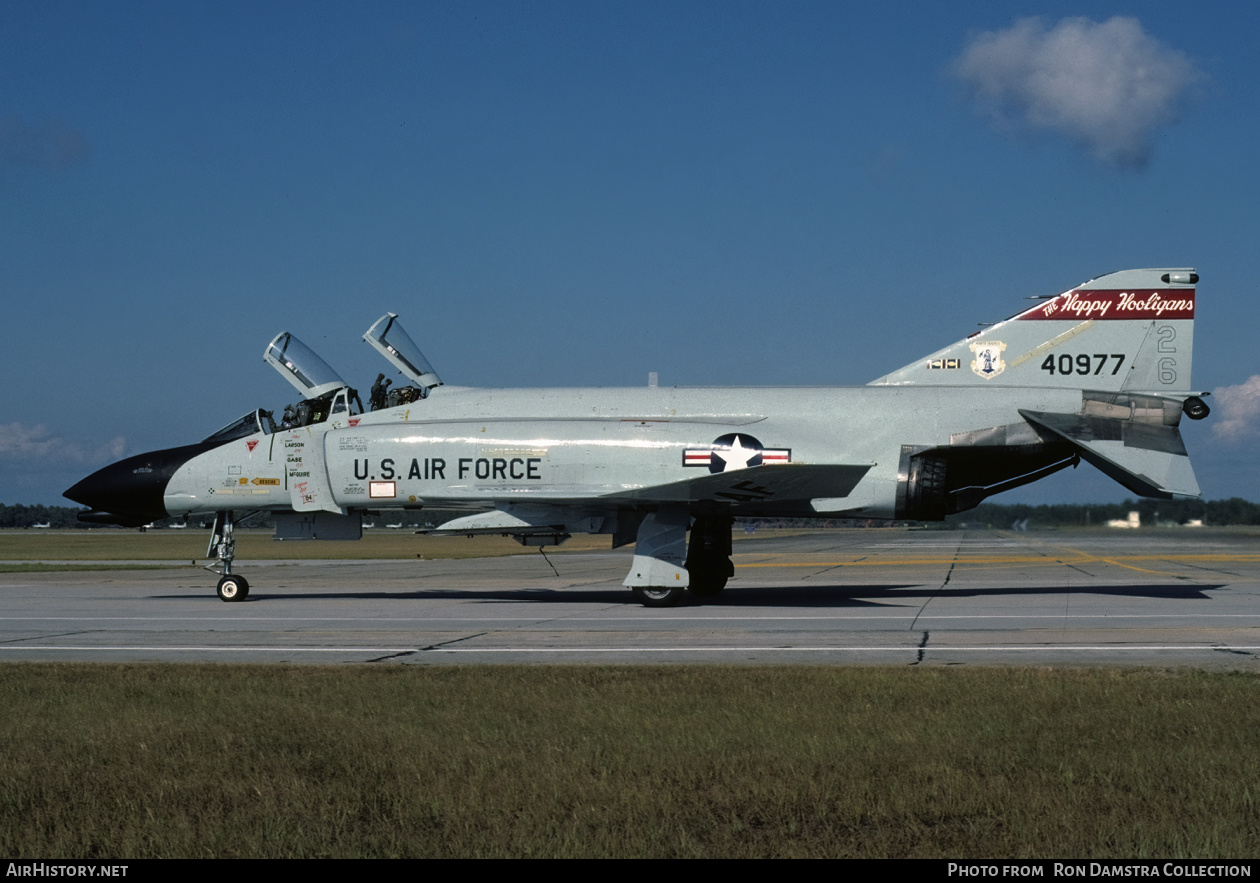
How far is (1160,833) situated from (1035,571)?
2206 centimetres

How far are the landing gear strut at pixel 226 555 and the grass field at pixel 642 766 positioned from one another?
380 inches

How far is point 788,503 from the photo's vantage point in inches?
670

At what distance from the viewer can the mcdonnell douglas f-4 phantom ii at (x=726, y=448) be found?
16.8 metres

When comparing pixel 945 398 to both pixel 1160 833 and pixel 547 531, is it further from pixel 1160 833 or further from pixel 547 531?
pixel 1160 833

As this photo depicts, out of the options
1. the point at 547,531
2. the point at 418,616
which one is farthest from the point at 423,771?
the point at 547,531

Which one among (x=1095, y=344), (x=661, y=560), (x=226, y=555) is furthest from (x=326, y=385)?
(x=1095, y=344)

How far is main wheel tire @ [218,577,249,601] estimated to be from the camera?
1864 centimetres

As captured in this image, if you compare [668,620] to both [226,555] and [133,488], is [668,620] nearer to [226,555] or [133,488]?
[226,555]

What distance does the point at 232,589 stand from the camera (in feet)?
61.4

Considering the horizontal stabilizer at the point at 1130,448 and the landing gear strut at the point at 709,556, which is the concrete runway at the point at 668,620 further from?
the horizontal stabilizer at the point at 1130,448

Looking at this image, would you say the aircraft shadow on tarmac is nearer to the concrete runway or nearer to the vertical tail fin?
the concrete runway

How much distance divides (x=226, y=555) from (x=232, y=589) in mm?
672

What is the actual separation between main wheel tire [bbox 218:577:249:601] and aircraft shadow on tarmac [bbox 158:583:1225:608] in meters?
0.31

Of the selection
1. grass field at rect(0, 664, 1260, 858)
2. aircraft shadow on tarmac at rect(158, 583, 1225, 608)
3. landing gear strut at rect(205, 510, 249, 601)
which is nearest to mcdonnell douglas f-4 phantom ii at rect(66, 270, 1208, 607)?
landing gear strut at rect(205, 510, 249, 601)
